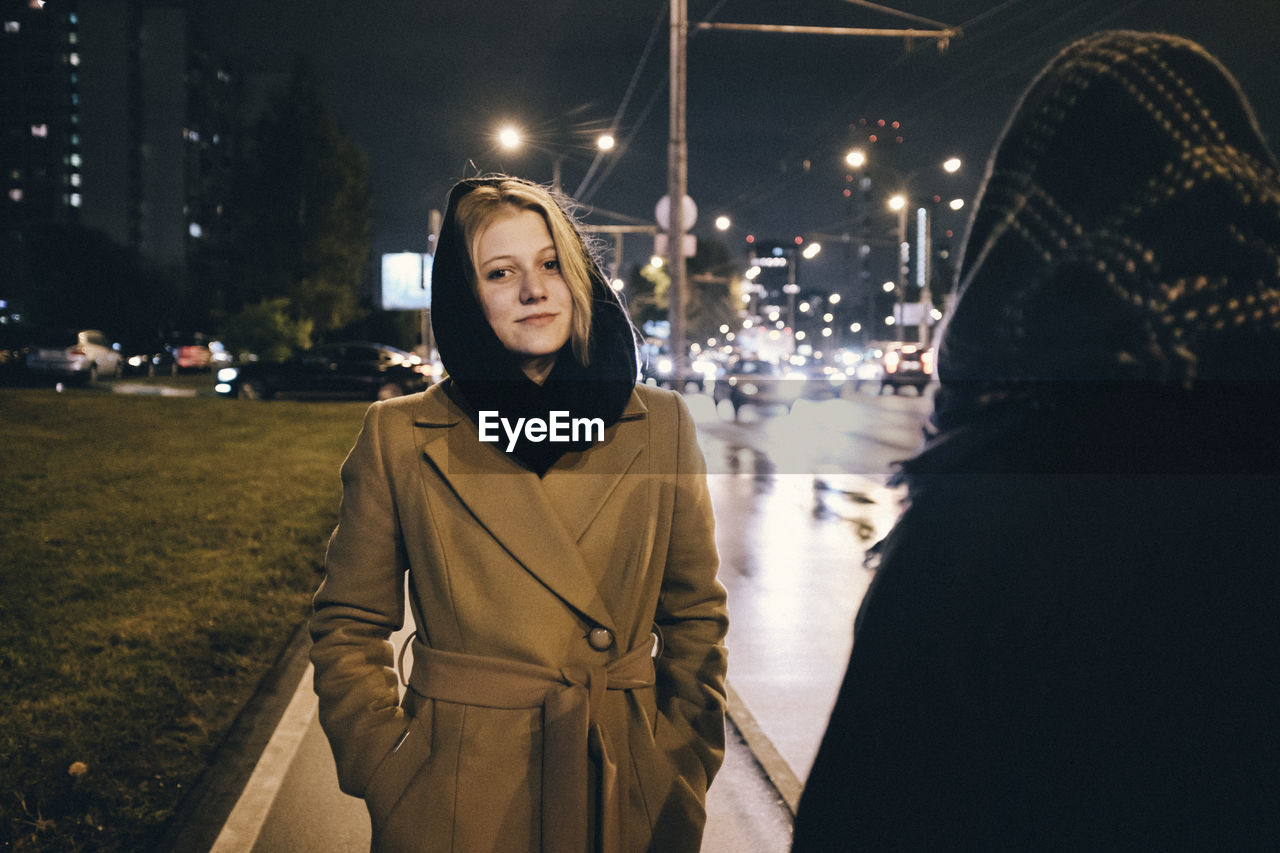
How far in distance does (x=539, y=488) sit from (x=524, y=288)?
1.35 ft

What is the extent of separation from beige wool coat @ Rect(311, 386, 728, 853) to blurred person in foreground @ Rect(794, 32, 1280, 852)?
2.92 feet

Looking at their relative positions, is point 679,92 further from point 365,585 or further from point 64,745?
point 365,585

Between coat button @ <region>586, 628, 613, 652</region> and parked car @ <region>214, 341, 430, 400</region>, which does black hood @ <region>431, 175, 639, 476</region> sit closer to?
coat button @ <region>586, 628, 613, 652</region>

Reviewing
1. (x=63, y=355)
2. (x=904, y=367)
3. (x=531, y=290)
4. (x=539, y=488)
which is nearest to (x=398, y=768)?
(x=539, y=488)

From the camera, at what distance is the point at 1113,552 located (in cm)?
81

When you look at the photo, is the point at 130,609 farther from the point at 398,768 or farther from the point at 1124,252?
the point at 1124,252

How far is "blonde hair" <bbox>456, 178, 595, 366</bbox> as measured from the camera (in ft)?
6.06

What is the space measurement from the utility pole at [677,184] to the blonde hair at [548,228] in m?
12.9

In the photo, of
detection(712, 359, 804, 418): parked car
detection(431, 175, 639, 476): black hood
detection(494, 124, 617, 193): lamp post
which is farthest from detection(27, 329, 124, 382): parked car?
detection(431, 175, 639, 476): black hood

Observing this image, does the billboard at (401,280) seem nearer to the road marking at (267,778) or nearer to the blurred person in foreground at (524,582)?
the road marking at (267,778)

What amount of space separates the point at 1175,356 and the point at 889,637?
350 mm

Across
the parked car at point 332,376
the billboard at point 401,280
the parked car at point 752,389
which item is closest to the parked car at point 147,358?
the billboard at point 401,280

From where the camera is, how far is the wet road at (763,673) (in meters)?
3.52

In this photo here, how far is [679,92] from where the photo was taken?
1483 centimetres
